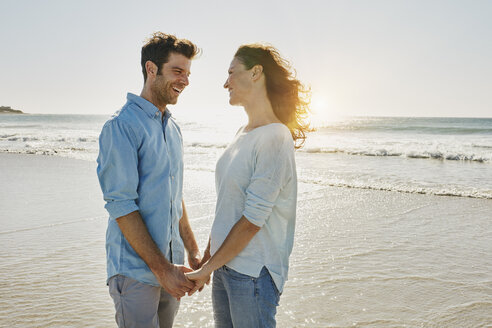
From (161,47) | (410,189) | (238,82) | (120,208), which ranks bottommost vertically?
(410,189)

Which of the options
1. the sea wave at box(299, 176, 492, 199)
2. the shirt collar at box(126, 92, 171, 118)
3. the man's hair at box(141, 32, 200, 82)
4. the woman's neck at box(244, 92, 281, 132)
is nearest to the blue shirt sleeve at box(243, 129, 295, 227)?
the woman's neck at box(244, 92, 281, 132)

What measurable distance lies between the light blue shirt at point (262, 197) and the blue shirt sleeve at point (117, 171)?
432 mm

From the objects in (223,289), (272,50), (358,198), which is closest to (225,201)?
(223,289)

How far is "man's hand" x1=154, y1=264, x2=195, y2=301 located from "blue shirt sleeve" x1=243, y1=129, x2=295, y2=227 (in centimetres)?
50

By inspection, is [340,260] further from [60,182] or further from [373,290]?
[60,182]

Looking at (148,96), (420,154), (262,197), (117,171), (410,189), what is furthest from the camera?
(420,154)

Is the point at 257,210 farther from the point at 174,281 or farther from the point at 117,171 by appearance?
the point at 117,171

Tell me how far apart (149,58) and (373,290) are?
3257 millimetres

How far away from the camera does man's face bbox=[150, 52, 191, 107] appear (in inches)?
85.0

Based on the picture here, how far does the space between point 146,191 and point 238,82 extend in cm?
72

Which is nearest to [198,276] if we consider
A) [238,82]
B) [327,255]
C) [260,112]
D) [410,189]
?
[260,112]

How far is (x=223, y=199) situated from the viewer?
6.25 ft

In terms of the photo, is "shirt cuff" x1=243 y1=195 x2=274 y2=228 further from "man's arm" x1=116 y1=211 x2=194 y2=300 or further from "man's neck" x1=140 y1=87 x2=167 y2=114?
"man's neck" x1=140 y1=87 x2=167 y2=114

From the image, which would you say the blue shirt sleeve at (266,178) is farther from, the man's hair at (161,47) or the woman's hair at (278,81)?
the man's hair at (161,47)
